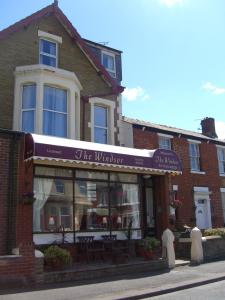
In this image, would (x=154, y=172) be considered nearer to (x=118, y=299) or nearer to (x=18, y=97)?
(x=18, y=97)

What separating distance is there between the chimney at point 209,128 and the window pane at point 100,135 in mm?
11564

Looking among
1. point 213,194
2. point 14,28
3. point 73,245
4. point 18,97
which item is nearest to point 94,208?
point 73,245

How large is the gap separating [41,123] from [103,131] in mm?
3437

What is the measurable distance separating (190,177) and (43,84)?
34.7ft

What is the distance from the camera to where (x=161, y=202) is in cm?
1608

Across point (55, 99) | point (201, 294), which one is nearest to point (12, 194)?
point (201, 294)

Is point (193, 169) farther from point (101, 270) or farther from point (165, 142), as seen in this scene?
point (101, 270)

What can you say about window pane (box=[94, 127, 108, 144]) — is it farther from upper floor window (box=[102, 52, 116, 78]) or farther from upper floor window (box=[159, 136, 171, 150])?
upper floor window (box=[159, 136, 171, 150])

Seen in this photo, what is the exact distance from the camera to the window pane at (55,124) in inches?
610

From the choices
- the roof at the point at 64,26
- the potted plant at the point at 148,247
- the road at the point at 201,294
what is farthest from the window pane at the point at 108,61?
the road at the point at 201,294

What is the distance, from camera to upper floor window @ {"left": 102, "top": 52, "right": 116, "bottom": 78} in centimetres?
2124

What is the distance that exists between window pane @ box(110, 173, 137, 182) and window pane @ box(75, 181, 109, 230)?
1.52ft

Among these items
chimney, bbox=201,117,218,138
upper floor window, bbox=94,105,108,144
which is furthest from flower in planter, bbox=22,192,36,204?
chimney, bbox=201,117,218,138

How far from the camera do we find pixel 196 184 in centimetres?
2277
